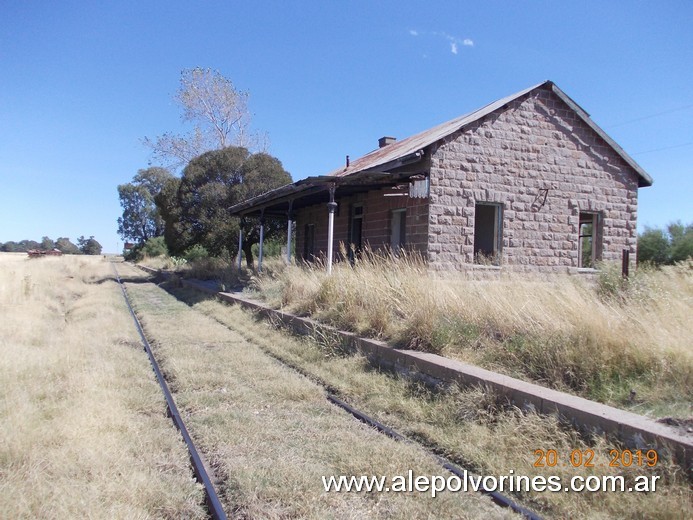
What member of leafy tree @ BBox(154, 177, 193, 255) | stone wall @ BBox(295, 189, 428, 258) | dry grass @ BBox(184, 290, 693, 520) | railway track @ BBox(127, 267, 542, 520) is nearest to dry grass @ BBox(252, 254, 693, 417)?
dry grass @ BBox(184, 290, 693, 520)

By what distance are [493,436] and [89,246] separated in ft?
461

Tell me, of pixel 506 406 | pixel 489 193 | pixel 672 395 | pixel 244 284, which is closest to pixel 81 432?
pixel 506 406

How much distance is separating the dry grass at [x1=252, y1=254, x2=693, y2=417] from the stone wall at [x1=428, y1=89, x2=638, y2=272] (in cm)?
315

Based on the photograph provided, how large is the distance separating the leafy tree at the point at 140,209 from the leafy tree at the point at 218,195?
1975 inches

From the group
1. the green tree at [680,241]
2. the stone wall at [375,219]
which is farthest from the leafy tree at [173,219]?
the green tree at [680,241]

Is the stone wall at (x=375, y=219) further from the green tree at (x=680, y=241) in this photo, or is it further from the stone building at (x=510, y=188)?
the green tree at (x=680, y=241)

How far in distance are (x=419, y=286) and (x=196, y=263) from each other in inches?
762

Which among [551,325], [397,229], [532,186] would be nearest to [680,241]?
[532,186]

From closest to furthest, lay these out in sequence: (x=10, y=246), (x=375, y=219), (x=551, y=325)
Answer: (x=551, y=325)
(x=375, y=219)
(x=10, y=246)

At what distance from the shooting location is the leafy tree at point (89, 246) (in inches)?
5084

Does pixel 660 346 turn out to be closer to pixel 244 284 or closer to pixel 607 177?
pixel 607 177

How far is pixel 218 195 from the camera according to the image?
23.3 metres

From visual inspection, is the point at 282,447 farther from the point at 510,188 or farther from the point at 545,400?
the point at 510,188

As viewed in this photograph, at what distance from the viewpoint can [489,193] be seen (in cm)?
1244
